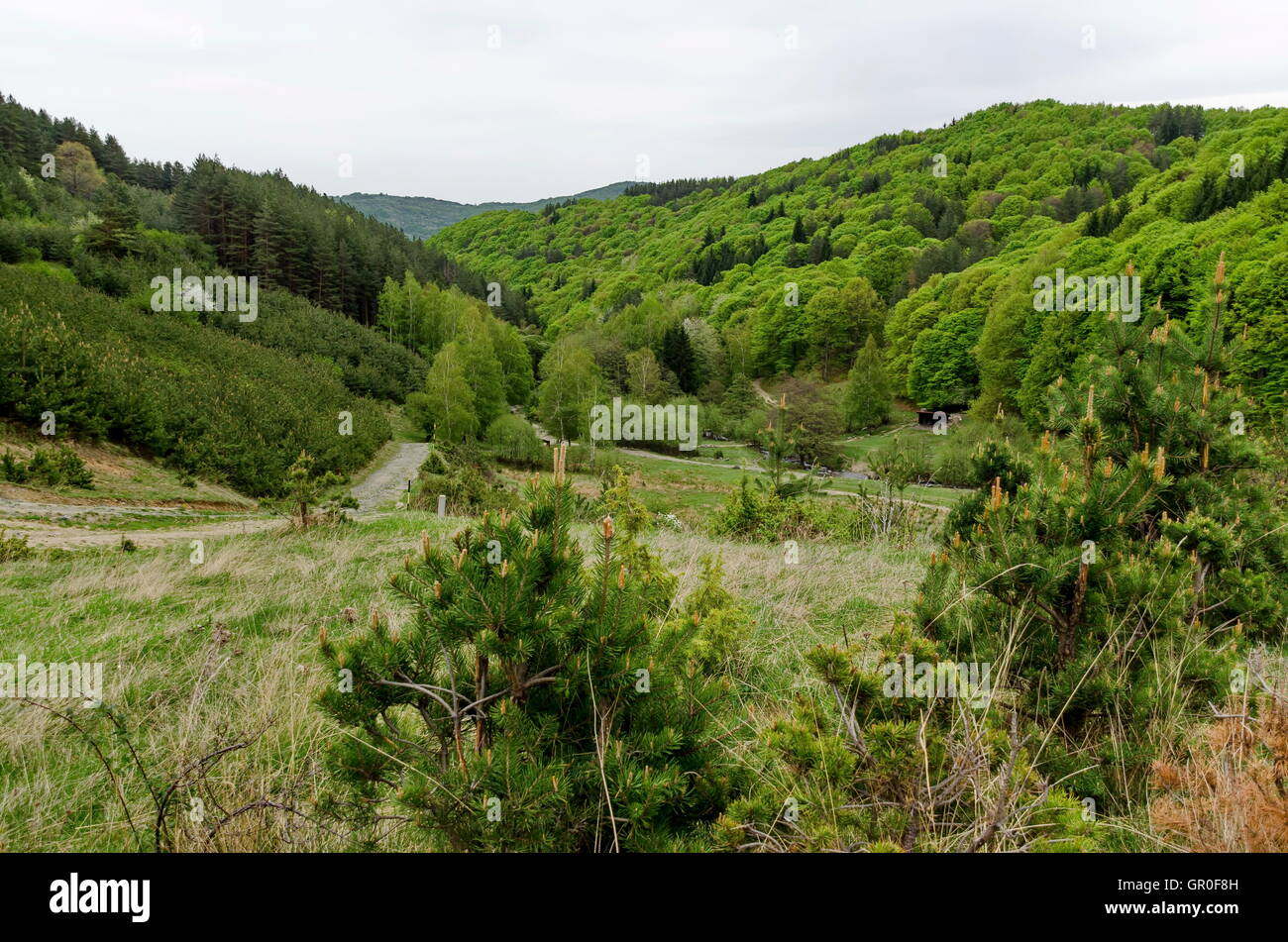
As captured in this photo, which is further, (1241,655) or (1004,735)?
(1241,655)

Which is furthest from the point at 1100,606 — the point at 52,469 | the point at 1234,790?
the point at 52,469

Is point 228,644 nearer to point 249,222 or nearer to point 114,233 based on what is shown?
point 114,233

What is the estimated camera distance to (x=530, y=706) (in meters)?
2.35

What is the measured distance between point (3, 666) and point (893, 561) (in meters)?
9.08

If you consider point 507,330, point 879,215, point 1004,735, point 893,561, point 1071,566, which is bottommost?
point 893,561

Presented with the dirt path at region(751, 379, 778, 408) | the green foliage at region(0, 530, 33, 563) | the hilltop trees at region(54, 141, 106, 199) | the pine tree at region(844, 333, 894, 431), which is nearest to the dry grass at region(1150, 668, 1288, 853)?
the green foliage at region(0, 530, 33, 563)

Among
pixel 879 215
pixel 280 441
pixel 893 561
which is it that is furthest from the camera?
pixel 879 215

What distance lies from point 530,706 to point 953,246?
9635cm

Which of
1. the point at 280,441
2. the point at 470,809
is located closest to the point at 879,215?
the point at 280,441

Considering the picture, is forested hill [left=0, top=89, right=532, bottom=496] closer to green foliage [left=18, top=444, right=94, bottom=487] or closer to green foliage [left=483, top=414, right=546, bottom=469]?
green foliage [left=18, top=444, right=94, bottom=487]

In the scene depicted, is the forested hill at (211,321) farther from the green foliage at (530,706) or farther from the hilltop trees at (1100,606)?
the hilltop trees at (1100,606)
